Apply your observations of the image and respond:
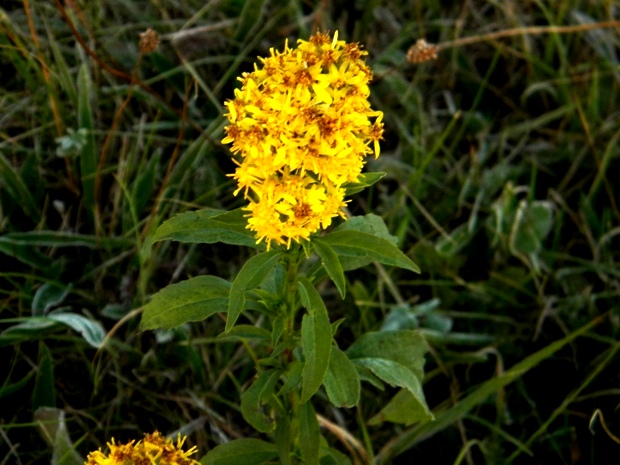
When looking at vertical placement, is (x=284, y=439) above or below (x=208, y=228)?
below

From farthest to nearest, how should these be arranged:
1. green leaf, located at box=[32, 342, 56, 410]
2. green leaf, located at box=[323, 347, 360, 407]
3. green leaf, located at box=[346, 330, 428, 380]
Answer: green leaf, located at box=[32, 342, 56, 410] → green leaf, located at box=[346, 330, 428, 380] → green leaf, located at box=[323, 347, 360, 407]

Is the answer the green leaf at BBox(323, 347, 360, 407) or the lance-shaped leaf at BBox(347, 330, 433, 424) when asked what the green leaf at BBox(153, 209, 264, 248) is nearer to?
the green leaf at BBox(323, 347, 360, 407)

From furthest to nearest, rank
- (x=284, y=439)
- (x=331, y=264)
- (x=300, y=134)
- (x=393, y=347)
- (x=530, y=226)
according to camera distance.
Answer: (x=530, y=226), (x=393, y=347), (x=284, y=439), (x=331, y=264), (x=300, y=134)

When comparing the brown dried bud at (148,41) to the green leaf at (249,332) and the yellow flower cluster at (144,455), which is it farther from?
the yellow flower cluster at (144,455)

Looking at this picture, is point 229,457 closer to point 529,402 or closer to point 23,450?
point 23,450

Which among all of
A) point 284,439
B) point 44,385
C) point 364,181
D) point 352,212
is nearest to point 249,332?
point 284,439

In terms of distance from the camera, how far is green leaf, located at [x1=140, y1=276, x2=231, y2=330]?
1.95 meters

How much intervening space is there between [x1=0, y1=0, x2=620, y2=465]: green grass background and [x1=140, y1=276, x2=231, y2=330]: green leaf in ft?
1.76

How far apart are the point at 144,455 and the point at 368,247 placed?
67 cm

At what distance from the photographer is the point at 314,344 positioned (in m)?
1.85

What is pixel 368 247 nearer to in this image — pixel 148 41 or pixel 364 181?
pixel 364 181

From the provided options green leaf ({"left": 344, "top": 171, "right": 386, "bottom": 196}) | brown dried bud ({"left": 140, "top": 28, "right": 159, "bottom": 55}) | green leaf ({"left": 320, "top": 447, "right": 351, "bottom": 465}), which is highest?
brown dried bud ({"left": 140, "top": 28, "right": 159, "bottom": 55})

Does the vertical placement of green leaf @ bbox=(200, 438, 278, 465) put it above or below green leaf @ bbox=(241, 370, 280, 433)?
below

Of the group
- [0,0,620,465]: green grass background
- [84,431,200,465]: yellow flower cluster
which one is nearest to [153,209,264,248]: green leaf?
[84,431,200,465]: yellow flower cluster
